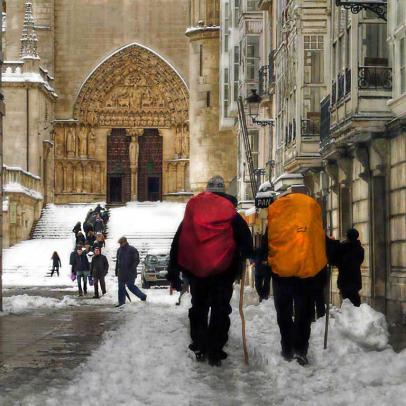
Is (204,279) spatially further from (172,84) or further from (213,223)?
(172,84)

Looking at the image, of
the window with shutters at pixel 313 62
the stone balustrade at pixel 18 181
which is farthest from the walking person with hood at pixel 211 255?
the stone balustrade at pixel 18 181

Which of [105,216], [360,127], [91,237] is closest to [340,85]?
[360,127]

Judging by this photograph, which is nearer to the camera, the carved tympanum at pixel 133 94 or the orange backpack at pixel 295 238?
the orange backpack at pixel 295 238

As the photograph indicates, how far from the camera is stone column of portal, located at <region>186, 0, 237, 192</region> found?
51625 mm

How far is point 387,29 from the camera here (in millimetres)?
18688

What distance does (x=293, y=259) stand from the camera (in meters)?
10.8

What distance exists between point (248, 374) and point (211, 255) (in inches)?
61.2

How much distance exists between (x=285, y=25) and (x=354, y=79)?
33.3 ft

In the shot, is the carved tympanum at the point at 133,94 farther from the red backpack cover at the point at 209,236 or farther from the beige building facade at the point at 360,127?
the red backpack cover at the point at 209,236

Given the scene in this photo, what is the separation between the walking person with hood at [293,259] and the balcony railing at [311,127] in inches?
620

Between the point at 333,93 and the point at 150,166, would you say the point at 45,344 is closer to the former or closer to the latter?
the point at 333,93

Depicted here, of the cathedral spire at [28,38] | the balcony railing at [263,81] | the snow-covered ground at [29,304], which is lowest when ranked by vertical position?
the snow-covered ground at [29,304]

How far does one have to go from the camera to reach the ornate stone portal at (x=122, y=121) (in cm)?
6369

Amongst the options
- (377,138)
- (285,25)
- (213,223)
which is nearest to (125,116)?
(285,25)
